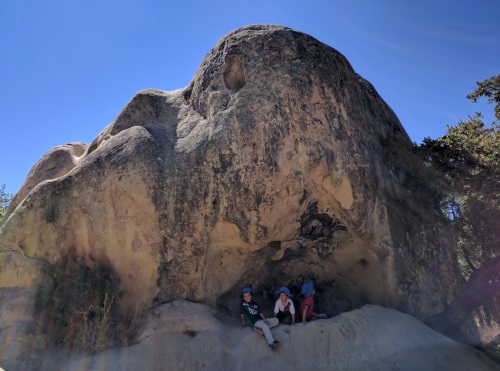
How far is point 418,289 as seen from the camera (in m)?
7.00

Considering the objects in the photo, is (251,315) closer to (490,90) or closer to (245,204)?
(245,204)

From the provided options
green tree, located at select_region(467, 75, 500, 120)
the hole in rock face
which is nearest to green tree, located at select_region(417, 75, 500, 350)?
green tree, located at select_region(467, 75, 500, 120)

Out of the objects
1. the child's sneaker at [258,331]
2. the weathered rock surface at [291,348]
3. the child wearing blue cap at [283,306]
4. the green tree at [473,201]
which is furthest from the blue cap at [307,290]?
the green tree at [473,201]

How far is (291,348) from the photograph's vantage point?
5914mm

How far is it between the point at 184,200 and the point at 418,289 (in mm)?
4095

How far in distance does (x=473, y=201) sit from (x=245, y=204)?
14.6 feet

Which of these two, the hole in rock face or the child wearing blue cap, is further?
the hole in rock face

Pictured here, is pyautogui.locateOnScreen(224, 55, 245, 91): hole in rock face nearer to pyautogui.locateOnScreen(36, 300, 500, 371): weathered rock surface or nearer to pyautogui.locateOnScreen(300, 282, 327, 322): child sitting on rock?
pyautogui.locateOnScreen(300, 282, 327, 322): child sitting on rock

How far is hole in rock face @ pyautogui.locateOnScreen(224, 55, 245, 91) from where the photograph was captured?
7.43 meters

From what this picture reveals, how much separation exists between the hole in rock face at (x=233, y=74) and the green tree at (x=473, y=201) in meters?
3.91

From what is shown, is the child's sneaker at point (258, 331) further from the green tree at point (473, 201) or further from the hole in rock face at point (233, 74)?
the hole in rock face at point (233, 74)

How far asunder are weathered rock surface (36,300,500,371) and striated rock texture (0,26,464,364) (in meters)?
0.53

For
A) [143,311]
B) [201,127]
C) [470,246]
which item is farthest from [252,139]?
[470,246]

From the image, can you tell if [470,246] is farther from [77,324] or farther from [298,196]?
[77,324]
